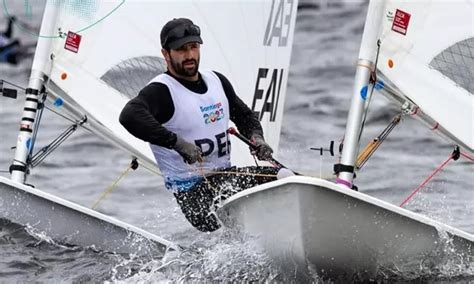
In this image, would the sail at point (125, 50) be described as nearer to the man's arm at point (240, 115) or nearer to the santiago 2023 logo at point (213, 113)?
the man's arm at point (240, 115)

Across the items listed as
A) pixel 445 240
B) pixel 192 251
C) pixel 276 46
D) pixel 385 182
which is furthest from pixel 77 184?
pixel 445 240

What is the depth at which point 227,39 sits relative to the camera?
21.0ft

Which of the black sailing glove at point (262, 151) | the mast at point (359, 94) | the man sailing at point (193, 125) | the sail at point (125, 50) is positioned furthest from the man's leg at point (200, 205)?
the sail at point (125, 50)

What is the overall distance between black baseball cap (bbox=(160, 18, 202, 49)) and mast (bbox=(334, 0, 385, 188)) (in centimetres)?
81

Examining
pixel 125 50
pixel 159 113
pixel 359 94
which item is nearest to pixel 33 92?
pixel 125 50

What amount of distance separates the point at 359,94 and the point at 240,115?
54 centimetres

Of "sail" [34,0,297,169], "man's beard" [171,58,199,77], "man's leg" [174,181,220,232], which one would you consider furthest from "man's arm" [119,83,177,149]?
"sail" [34,0,297,169]

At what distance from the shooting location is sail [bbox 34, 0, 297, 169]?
5.99 meters

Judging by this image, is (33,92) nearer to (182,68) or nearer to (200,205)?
(182,68)

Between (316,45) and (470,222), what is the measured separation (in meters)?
11.3

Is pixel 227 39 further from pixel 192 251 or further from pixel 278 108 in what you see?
pixel 192 251

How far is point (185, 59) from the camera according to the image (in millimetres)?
5047

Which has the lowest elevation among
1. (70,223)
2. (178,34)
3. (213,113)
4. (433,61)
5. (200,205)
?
(70,223)

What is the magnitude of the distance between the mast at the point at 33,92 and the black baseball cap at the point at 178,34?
1.10 meters
